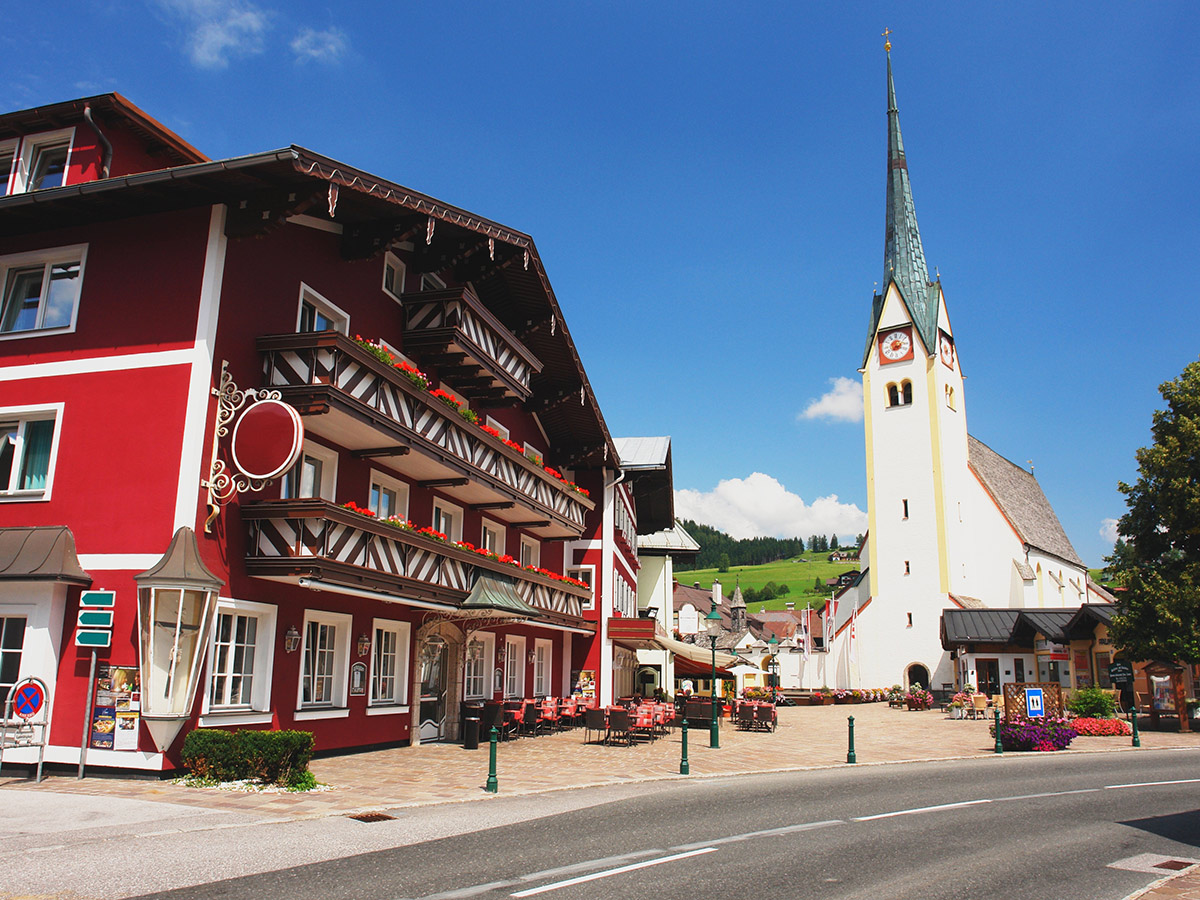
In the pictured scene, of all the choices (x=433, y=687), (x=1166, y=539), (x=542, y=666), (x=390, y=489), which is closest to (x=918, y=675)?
(x=1166, y=539)

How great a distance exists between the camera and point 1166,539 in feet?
110

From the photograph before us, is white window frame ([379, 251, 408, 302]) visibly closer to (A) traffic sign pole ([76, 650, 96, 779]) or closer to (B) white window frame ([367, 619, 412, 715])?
(B) white window frame ([367, 619, 412, 715])

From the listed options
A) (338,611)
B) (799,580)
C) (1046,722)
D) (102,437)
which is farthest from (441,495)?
(799,580)

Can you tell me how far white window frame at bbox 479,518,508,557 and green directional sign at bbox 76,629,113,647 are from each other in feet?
39.1

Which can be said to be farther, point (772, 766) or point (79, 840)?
point (772, 766)

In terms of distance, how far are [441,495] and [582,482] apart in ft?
37.7

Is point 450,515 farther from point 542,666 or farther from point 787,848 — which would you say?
point 787,848

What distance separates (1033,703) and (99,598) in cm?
2240

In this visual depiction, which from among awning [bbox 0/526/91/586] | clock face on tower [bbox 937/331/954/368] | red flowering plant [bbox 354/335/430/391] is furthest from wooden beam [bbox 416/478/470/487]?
clock face on tower [bbox 937/331/954/368]

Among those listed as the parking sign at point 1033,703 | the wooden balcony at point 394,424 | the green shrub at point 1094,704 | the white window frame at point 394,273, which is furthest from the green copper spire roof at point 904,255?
the white window frame at point 394,273

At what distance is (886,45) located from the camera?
71125 millimetres

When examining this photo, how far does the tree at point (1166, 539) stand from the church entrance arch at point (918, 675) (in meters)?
21.8

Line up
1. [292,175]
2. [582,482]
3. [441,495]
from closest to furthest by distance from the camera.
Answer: [292,175] → [441,495] → [582,482]

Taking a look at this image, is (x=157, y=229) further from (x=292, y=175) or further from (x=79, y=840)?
(x=79, y=840)
